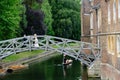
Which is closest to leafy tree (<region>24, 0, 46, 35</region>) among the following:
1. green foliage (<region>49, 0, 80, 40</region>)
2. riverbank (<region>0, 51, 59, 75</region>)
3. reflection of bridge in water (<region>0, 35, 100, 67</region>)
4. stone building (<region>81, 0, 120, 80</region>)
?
riverbank (<region>0, 51, 59, 75</region>)

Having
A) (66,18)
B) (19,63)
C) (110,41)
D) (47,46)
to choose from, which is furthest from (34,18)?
(110,41)

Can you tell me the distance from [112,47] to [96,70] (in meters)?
5.98

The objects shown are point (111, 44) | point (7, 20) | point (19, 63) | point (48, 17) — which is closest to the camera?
point (111, 44)

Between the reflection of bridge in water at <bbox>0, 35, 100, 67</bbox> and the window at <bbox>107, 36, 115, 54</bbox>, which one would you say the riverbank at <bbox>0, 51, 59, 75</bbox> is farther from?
the window at <bbox>107, 36, 115, 54</bbox>

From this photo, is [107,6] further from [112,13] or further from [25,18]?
[25,18]

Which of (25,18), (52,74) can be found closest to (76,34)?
(25,18)

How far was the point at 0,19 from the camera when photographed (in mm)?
41938

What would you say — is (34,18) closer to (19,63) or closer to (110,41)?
(19,63)

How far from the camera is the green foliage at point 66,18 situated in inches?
3000

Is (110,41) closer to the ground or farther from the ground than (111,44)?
farther from the ground

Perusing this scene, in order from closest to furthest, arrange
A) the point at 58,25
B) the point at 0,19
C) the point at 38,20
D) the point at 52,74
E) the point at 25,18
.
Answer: the point at 52,74 < the point at 0,19 < the point at 25,18 < the point at 38,20 < the point at 58,25

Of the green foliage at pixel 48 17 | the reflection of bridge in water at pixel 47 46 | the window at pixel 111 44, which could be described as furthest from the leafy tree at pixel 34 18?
the window at pixel 111 44

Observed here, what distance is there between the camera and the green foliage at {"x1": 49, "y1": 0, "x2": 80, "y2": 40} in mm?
76188

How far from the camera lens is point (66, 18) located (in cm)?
7656
